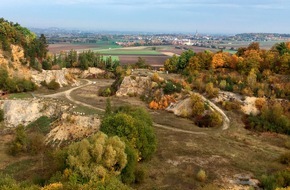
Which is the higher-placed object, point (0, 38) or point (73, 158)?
point (0, 38)

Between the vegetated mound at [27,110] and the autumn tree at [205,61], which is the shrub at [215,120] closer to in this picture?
the vegetated mound at [27,110]

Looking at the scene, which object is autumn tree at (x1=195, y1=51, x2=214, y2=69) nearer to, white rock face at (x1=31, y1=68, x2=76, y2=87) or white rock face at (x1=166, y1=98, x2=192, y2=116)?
white rock face at (x1=166, y1=98, x2=192, y2=116)

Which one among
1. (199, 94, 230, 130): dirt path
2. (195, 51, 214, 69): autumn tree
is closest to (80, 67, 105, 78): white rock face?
(195, 51, 214, 69): autumn tree

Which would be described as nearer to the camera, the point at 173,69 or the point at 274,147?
the point at 274,147

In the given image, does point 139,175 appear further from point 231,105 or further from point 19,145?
point 231,105

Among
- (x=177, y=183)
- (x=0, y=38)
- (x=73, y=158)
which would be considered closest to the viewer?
(x=73, y=158)

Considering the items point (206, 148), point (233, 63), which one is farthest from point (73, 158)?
point (233, 63)

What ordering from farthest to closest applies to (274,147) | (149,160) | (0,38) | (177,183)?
(0,38), (274,147), (149,160), (177,183)

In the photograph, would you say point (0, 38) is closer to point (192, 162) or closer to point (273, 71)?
point (192, 162)

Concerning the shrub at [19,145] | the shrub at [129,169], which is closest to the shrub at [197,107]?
the shrub at [129,169]
